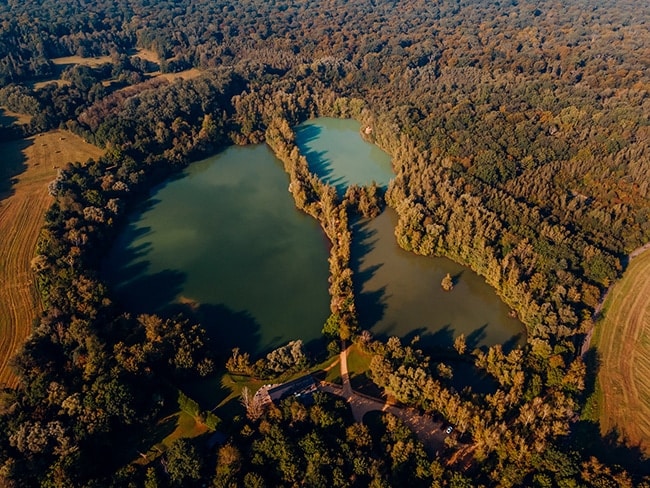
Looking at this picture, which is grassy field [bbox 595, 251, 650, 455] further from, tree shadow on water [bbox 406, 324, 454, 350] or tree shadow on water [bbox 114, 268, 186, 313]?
tree shadow on water [bbox 114, 268, 186, 313]

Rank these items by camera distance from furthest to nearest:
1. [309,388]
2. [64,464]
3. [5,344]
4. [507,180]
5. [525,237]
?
[507,180] → [525,237] → [5,344] → [309,388] → [64,464]

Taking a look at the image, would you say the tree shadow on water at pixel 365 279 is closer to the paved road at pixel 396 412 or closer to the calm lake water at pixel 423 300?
the calm lake water at pixel 423 300

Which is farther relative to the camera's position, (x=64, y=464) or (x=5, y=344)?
(x=5, y=344)

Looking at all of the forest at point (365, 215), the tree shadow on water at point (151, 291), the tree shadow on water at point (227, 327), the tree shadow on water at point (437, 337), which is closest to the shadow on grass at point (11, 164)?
the forest at point (365, 215)

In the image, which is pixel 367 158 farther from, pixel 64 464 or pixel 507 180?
pixel 64 464

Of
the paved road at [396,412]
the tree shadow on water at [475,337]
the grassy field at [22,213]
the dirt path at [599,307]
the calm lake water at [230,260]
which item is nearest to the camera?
the paved road at [396,412]

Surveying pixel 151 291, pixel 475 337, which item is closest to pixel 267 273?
pixel 151 291

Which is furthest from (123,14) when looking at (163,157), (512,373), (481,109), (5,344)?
(512,373)
